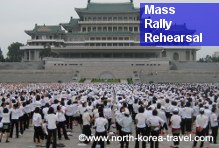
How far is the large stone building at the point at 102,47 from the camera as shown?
2813 inches

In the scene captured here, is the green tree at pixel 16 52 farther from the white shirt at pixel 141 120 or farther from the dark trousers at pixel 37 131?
the white shirt at pixel 141 120

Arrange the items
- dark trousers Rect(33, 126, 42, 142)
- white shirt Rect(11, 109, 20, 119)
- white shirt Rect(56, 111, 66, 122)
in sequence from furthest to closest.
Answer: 1. white shirt Rect(11, 109, 20, 119)
2. white shirt Rect(56, 111, 66, 122)
3. dark trousers Rect(33, 126, 42, 142)

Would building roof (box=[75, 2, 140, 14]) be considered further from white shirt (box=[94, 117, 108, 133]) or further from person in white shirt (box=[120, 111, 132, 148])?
white shirt (box=[94, 117, 108, 133])

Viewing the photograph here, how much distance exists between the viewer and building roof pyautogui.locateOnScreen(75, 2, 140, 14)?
78088 millimetres

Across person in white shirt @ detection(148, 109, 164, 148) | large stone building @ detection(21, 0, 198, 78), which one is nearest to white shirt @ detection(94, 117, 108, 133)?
person in white shirt @ detection(148, 109, 164, 148)

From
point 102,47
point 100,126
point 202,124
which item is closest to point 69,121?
point 100,126

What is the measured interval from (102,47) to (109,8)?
34.8 feet

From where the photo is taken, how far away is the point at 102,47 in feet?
239

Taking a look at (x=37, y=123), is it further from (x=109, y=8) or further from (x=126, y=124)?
(x=109, y=8)

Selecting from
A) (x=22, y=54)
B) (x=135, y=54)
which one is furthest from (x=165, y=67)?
(x=22, y=54)

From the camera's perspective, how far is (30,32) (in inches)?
3250

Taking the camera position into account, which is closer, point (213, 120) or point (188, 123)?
point (213, 120)

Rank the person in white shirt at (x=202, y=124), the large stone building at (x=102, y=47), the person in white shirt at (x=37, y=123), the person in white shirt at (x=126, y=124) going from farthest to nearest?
the large stone building at (x=102, y=47) < the person in white shirt at (x=37, y=123) < the person in white shirt at (x=202, y=124) < the person in white shirt at (x=126, y=124)

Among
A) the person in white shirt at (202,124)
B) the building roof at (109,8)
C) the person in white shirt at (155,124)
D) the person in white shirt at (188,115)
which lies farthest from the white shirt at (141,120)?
the building roof at (109,8)
